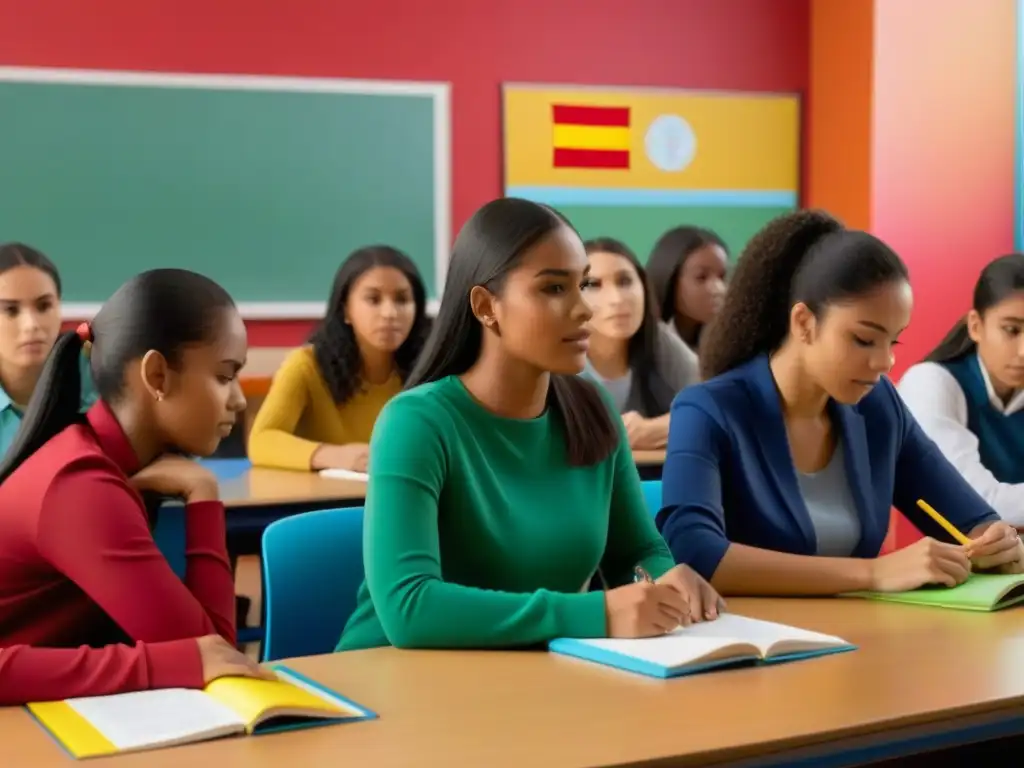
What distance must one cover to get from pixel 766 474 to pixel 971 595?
0.37 metres

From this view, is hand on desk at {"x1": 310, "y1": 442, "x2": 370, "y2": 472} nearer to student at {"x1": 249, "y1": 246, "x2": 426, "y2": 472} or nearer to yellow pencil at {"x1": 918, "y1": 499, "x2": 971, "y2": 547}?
student at {"x1": 249, "y1": 246, "x2": 426, "y2": 472}

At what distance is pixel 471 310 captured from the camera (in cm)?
187

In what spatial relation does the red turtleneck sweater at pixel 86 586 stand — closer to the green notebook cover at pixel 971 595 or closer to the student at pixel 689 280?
the green notebook cover at pixel 971 595

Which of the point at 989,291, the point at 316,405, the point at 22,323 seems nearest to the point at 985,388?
the point at 989,291

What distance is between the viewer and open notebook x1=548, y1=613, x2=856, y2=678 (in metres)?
1.52

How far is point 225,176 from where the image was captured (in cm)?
500

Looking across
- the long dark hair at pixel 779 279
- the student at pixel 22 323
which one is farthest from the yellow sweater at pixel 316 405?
the long dark hair at pixel 779 279

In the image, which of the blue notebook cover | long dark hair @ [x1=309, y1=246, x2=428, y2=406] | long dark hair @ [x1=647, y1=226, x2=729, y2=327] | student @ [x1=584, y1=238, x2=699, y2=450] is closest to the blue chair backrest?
the blue notebook cover

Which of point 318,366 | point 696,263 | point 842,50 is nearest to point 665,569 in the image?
point 318,366

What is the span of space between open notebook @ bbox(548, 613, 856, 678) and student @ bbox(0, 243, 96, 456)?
2.01 m

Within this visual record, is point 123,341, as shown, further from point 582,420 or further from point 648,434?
point 648,434

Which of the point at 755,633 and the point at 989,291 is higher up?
the point at 989,291

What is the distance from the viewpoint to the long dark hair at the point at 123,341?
1.64m

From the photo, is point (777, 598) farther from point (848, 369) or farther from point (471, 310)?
point (471, 310)
